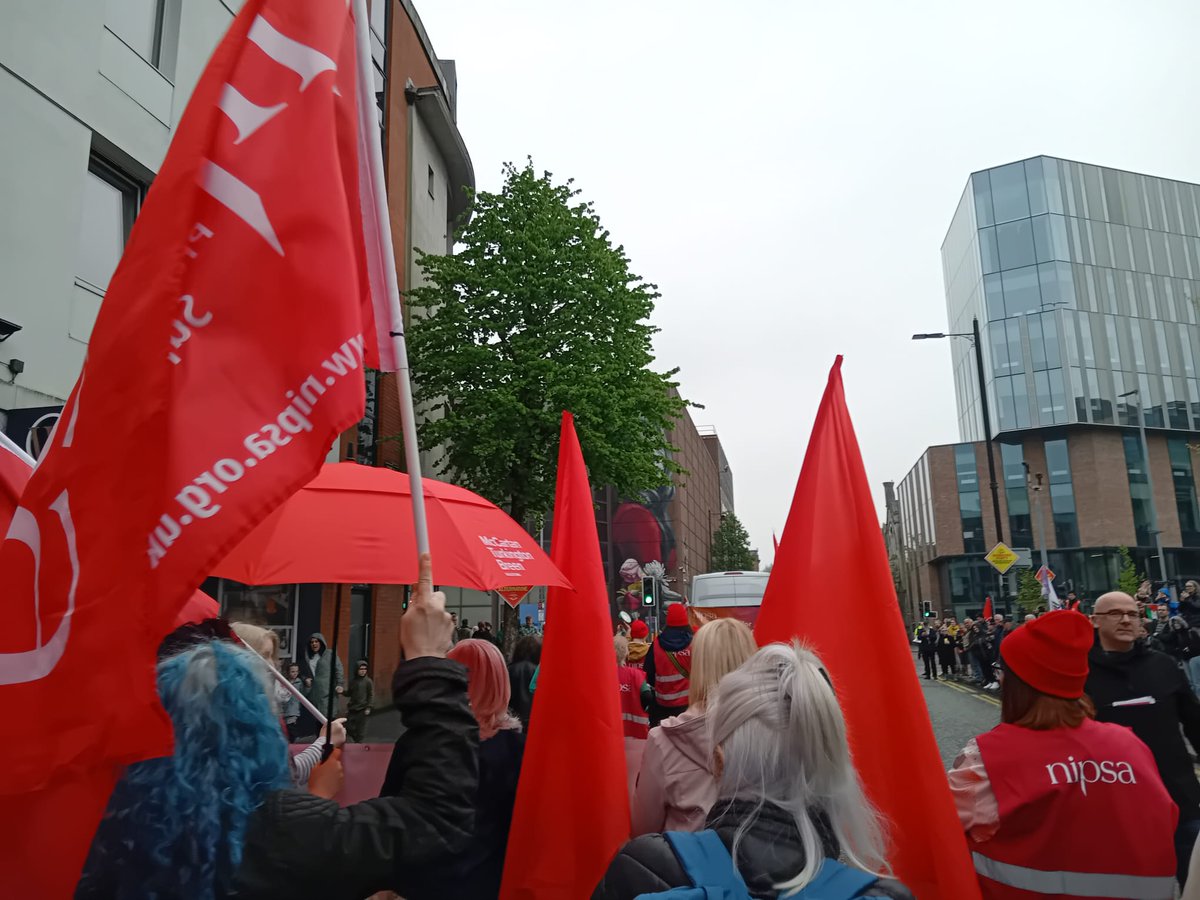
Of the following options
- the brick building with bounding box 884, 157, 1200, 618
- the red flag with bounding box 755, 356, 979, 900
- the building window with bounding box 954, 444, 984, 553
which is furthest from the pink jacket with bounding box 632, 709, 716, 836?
the building window with bounding box 954, 444, 984, 553

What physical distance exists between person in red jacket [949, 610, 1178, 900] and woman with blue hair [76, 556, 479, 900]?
200cm

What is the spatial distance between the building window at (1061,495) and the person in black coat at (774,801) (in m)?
72.4

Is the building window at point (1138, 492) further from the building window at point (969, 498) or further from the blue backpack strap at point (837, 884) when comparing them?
the blue backpack strap at point (837, 884)

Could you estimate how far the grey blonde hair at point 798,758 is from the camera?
1.90 metres

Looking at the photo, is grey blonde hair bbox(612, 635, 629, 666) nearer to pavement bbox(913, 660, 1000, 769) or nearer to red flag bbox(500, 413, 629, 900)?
pavement bbox(913, 660, 1000, 769)

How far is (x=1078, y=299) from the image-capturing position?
6625 cm

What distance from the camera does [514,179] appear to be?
23.0m

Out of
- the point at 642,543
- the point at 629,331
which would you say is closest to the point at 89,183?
the point at 629,331

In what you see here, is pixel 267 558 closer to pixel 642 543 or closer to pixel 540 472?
pixel 540 472

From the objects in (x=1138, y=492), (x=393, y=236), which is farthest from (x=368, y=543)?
(x=1138, y=492)

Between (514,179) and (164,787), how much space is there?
891 inches

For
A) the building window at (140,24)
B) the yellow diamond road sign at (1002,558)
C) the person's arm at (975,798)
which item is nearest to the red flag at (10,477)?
the person's arm at (975,798)

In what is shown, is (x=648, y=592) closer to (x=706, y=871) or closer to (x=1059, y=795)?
(x=1059, y=795)

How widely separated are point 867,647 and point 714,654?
1.93ft
